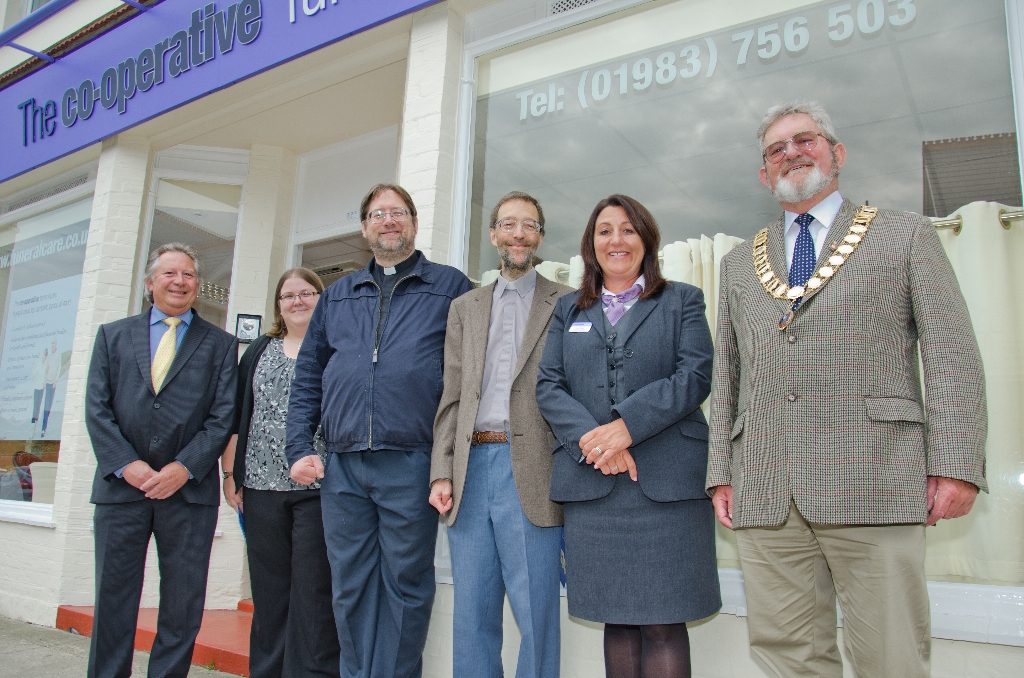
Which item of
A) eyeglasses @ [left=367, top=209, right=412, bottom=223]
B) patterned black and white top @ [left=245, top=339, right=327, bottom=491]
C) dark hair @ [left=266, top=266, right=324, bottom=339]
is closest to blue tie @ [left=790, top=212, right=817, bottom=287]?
eyeglasses @ [left=367, top=209, right=412, bottom=223]

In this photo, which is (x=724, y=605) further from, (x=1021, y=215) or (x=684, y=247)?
(x=1021, y=215)

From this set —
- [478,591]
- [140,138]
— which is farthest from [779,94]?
[140,138]

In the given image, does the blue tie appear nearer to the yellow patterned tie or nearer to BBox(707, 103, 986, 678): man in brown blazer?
BBox(707, 103, 986, 678): man in brown blazer

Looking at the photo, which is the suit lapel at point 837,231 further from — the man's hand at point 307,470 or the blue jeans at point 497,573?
the man's hand at point 307,470

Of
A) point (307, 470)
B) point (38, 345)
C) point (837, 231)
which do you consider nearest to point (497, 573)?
point (307, 470)

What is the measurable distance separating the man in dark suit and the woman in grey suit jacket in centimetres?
169

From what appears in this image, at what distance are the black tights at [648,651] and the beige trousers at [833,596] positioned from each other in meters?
0.21

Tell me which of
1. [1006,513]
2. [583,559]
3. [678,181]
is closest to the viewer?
[583,559]

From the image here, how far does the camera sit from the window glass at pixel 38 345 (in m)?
5.86

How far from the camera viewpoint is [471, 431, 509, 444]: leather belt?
2578 millimetres

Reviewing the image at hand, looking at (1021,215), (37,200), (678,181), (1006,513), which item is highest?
(37,200)

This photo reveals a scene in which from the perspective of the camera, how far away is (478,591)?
2543 mm

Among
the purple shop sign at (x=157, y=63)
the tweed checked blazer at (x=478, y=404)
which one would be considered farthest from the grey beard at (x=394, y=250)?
the purple shop sign at (x=157, y=63)

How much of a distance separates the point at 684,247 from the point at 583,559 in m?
1.59
